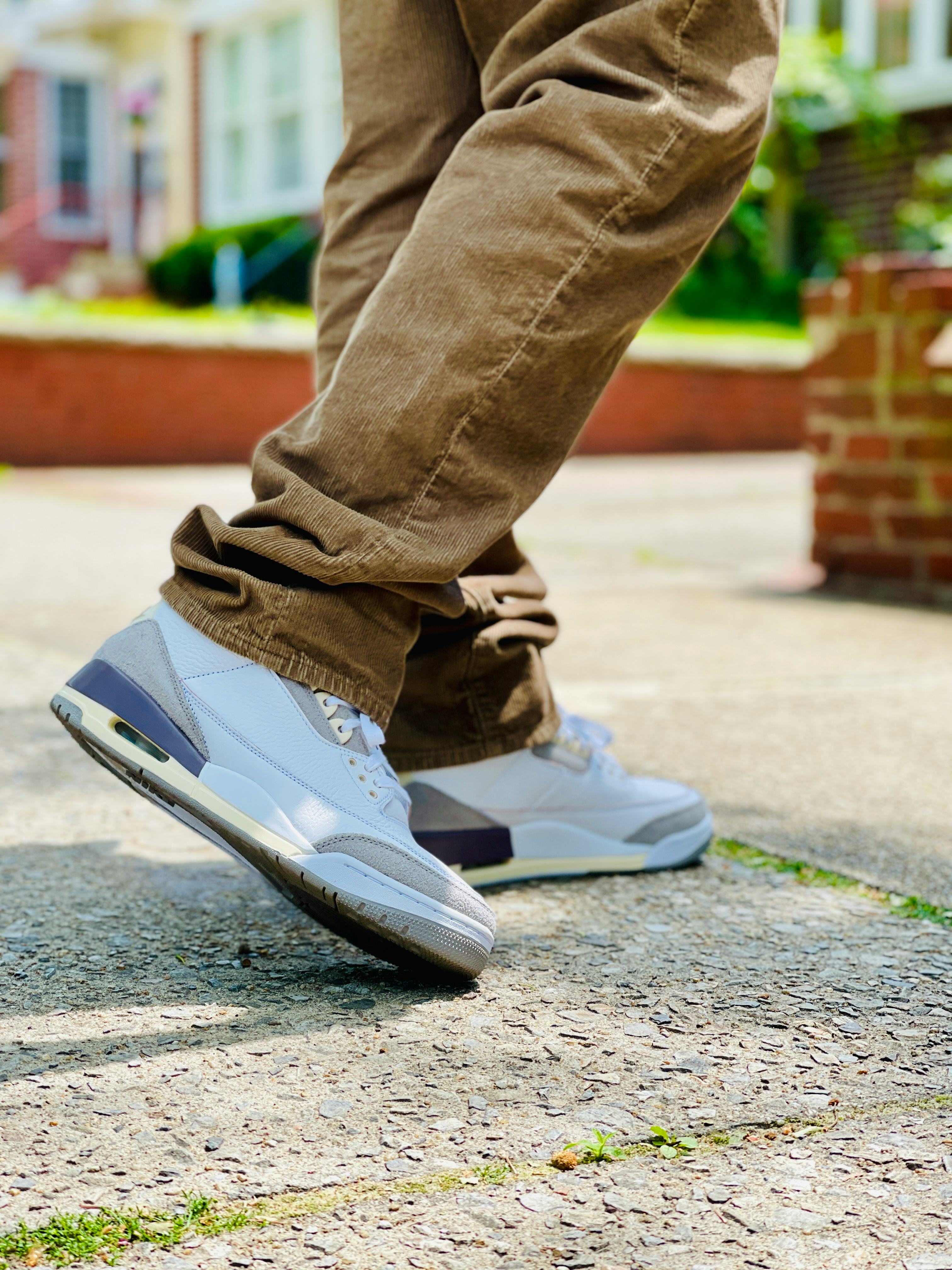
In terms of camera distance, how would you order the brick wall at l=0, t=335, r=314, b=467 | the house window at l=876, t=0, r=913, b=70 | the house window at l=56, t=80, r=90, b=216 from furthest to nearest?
the house window at l=56, t=80, r=90, b=216 < the house window at l=876, t=0, r=913, b=70 < the brick wall at l=0, t=335, r=314, b=467

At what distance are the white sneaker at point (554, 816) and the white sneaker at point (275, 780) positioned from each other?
0.66 feet

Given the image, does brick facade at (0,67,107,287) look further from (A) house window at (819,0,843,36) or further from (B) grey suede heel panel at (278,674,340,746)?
(B) grey suede heel panel at (278,674,340,746)

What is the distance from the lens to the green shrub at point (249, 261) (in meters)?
15.5

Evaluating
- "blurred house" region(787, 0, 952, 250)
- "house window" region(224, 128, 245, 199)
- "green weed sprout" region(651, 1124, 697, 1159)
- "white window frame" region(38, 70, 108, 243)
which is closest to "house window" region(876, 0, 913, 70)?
"blurred house" region(787, 0, 952, 250)

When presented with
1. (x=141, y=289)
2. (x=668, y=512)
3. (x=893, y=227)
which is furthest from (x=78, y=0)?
(x=668, y=512)

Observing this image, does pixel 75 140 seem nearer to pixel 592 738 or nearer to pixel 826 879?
pixel 592 738

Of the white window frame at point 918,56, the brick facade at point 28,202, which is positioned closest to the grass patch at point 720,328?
the white window frame at point 918,56

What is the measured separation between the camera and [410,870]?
1.15 m

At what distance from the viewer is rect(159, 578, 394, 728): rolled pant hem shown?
1176 millimetres

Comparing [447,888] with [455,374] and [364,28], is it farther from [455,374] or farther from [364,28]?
[364,28]

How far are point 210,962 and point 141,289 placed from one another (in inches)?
668

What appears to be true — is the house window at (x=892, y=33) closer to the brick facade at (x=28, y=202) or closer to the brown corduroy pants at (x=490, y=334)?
the brick facade at (x=28, y=202)

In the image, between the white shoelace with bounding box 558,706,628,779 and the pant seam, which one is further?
the white shoelace with bounding box 558,706,628,779

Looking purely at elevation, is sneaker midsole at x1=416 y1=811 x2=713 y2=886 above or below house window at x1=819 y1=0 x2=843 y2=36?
below
